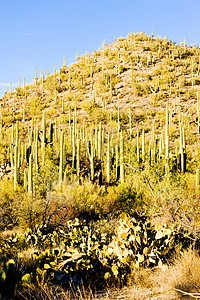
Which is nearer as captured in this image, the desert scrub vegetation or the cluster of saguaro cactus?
the desert scrub vegetation

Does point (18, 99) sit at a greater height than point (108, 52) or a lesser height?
lesser

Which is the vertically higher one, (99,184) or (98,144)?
(98,144)

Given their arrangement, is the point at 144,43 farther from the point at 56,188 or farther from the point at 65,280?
the point at 65,280

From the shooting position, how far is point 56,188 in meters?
12.3

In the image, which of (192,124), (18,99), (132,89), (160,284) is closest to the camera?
(160,284)

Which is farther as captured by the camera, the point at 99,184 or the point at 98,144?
the point at 98,144

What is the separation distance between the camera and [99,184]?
14.8 m

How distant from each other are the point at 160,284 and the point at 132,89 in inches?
1168

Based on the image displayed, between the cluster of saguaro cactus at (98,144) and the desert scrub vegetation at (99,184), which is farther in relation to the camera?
the cluster of saguaro cactus at (98,144)

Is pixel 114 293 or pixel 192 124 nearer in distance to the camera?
pixel 114 293

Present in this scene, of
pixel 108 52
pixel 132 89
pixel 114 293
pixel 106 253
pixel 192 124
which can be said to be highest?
pixel 108 52

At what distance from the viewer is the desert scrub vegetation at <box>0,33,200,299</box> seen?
15.1 ft

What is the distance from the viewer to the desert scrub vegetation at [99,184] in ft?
15.1

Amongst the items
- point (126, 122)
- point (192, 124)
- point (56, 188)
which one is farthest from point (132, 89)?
point (56, 188)
